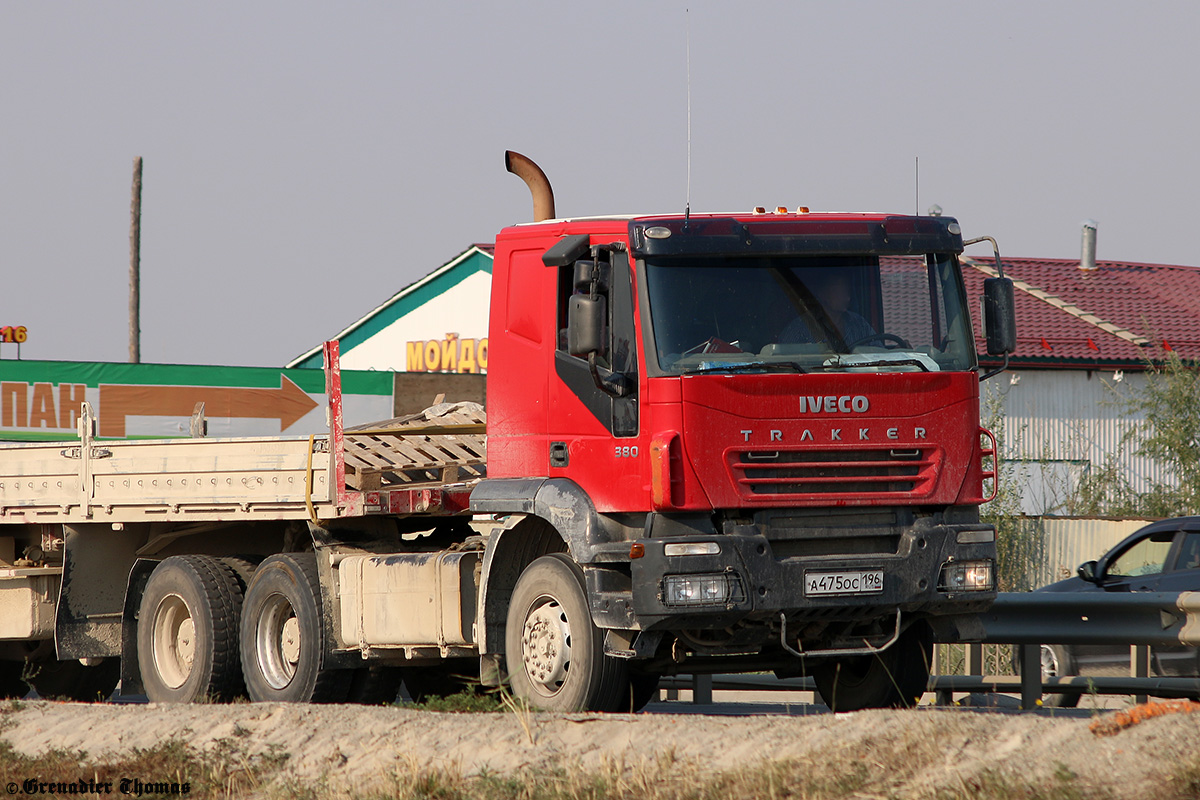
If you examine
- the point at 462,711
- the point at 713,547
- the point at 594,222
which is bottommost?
the point at 462,711

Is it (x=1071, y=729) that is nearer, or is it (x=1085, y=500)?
(x=1071, y=729)

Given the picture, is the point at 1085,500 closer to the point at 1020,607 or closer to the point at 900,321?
the point at 1020,607

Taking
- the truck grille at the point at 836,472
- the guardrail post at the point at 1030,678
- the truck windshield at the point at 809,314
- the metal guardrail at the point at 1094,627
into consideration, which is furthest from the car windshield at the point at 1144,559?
the truck grille at the point at 836,472

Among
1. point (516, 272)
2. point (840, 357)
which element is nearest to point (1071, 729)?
point (840, 357)

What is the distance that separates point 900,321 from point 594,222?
72.1 inches

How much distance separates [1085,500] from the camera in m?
27.7

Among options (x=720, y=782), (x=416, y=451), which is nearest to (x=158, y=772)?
(x=720, y=782)

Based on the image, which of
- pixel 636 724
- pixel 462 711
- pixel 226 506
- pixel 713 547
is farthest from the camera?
pixel 226 506

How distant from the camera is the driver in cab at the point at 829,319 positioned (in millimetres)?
8828

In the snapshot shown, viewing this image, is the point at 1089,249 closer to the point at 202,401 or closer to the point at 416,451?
the point at 202,401

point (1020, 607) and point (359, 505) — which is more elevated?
point (359, 505)

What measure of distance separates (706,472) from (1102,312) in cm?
3111

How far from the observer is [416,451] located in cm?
1129

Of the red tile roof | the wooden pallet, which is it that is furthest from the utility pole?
the wooden pallet
